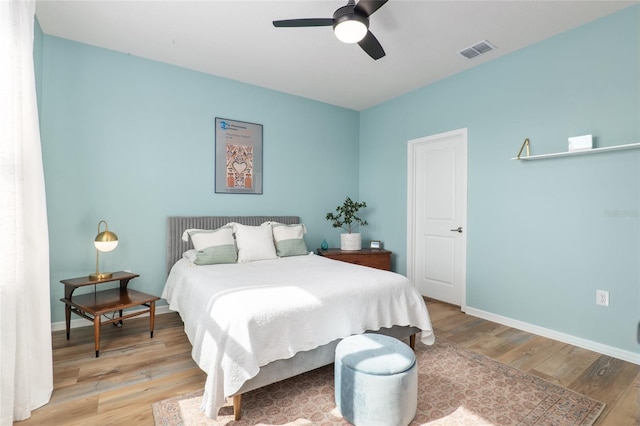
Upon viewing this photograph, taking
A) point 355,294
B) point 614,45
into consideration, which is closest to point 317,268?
point 355,294

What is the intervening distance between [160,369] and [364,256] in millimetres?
2802

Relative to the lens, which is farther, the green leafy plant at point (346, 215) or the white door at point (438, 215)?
the green leafy plant at point (346, 215)

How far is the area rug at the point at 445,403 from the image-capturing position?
6.04ft

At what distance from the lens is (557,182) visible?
119 inches

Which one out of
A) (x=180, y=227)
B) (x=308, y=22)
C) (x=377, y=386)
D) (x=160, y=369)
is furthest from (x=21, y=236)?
(x=308, y=22)

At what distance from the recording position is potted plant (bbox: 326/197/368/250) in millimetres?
4645

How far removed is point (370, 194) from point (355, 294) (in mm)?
3027

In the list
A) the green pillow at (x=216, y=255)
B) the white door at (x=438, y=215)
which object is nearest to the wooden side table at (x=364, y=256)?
the white door at (x=438, y=215)

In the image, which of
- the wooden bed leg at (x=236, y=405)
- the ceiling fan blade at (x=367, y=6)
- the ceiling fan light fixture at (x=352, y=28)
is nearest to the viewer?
the wooden bed leg at (x=236, y=405)

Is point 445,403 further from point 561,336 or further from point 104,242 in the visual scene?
point 104,242

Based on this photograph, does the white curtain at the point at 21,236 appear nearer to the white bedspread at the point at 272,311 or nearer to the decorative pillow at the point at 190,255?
the white bedspread at the point at 272,311

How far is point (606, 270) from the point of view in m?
2.73

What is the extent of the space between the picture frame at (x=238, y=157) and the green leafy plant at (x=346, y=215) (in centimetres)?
128

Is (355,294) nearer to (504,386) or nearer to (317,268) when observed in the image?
(317,268)
